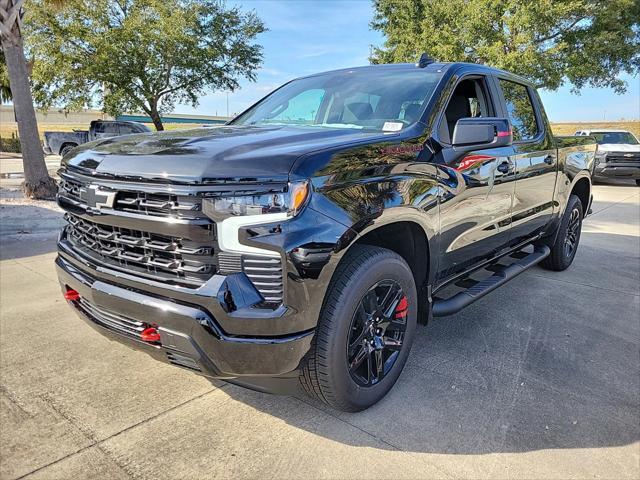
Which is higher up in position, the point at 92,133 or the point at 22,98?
the point at 22,98

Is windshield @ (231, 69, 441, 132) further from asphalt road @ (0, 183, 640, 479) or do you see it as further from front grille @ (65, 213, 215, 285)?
asphalt road @ (0, 183, 640, 479)

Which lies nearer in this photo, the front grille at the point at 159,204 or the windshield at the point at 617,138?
the front grille at the point at 159,204

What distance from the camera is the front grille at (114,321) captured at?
224cm

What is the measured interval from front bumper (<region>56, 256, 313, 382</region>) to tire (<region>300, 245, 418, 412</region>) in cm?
17

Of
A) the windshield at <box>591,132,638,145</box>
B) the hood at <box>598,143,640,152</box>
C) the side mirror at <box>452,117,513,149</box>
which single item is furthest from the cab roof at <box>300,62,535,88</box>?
the windshield at <box>591,132,638,145</box>

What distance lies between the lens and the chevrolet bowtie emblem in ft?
7.35

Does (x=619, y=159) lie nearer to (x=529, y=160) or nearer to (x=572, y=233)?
(x=572, y=233)

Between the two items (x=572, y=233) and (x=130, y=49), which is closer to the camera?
(x=572, y=233)

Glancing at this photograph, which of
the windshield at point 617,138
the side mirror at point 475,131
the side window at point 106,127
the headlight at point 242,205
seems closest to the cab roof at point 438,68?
the side mirror at point 475,131

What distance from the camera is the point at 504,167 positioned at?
11.6 feet

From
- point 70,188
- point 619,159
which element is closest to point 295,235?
point 70,188

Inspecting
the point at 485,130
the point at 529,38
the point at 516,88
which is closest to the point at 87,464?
the point at 485,130

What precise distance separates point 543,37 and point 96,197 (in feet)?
63.7

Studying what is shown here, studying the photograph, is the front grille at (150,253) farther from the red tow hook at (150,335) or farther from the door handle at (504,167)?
the door handle at (504,167)
